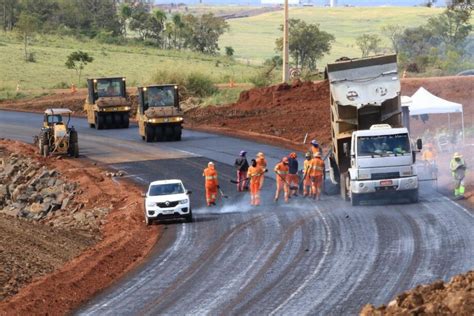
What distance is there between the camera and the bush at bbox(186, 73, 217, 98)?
69.2 meters

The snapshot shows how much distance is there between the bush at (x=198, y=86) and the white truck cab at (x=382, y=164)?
131 ft

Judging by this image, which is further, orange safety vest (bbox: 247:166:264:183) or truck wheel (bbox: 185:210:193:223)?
orange safety vest (bbox: 247:166:264:183)

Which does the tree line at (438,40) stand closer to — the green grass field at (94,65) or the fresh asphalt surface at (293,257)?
the green grass field at (94,65)

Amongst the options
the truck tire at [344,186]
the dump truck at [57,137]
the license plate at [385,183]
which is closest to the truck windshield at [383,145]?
the license plate at [385,183]

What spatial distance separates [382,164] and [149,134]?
2030 centimetres

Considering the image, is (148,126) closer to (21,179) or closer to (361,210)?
(21,179)

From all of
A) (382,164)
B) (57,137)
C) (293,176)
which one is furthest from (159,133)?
(382,164)

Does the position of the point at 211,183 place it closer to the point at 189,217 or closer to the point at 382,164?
the point at 189,217

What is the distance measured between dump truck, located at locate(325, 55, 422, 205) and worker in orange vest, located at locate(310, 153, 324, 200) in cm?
69

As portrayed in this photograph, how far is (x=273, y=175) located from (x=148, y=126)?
11.9 m


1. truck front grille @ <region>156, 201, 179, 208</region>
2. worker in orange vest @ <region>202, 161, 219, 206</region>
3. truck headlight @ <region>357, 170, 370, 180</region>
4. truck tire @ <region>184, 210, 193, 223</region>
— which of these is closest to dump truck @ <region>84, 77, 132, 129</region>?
worker in orange vest @ <region>202, 161, 219, 206</region>

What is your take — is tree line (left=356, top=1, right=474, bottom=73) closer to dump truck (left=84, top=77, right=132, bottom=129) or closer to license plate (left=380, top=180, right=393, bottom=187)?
dump truck (left=84, top=77, right=132, bottom=129)

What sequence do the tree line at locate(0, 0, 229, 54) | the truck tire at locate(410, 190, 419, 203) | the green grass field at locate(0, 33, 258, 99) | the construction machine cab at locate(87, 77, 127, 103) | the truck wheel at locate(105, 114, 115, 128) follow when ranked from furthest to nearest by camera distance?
the tree line at locate(0, 0, 229, 54) < the green grass field at locate(0, 33, 258, 99) < the construction machine cab at locate(87, 77, 127, 103) < the truck wheel at locate(105, 114, 115, 128) < the truck tire at locate(410, 190, 419, 203)

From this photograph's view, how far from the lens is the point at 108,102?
53.7 meters
